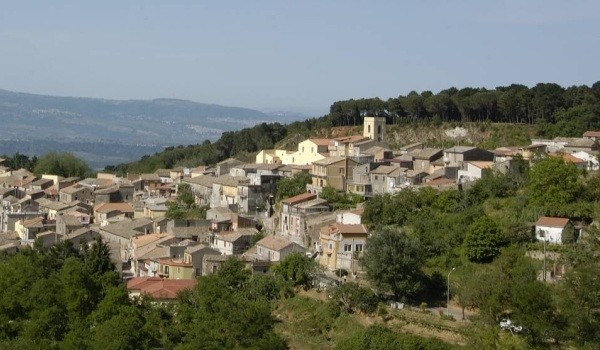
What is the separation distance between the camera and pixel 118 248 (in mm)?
41344

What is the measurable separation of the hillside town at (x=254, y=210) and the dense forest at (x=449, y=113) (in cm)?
692

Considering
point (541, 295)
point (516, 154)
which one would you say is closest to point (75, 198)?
point (516, 154)

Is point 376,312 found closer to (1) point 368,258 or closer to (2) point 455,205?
(1) point 368,258

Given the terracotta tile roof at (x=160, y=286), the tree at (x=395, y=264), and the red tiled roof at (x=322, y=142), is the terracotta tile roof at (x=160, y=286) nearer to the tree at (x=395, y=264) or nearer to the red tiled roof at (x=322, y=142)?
the tree at (x=395, y=264)

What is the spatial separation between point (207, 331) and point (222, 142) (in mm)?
45389

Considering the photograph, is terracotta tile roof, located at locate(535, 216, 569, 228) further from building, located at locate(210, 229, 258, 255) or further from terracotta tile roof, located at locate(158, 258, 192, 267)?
terracotta tile roof, located at locate(158, 258, 192, 267)

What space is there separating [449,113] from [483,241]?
3221cm

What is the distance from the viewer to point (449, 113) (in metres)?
61.4

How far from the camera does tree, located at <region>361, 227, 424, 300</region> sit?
28984mm

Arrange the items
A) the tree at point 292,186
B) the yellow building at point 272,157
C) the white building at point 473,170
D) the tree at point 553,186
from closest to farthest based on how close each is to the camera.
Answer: the tree at point 553,186, the white building at point 473,170, the tree at point 292,186, the yellow building at point 272,157

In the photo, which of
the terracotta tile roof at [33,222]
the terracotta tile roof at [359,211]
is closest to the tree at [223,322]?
the terracotta tile roof at [359,211]

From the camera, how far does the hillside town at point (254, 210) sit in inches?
1351

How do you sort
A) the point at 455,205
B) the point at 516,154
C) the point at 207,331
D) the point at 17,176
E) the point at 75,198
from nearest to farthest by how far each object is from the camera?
the point at 207,331, the point at 455,205, the point at 516,154, the point at 75,198, the point at 17,176

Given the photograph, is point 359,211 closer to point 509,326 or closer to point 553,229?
point 553,229
